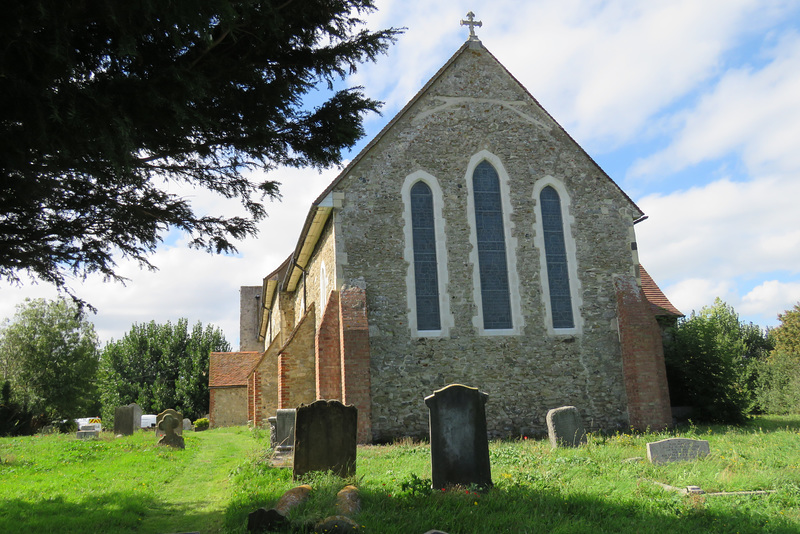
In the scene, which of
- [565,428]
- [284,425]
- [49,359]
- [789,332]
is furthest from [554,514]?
[49,359]

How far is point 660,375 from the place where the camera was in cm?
1382

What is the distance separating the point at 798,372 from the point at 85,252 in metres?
26.6

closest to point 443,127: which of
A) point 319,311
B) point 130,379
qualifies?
point 319,311

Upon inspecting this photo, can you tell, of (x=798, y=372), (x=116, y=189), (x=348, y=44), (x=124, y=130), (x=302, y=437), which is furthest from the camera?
(x=798, y=372)

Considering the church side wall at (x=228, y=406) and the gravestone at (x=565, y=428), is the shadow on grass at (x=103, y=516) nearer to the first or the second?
the gravestone at (x=565, y=428)

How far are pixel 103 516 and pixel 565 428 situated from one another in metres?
8.00

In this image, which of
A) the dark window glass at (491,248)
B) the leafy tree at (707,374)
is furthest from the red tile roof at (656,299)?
the dark window glass at (491,248)

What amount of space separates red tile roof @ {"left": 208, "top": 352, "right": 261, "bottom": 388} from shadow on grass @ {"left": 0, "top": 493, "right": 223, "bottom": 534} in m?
21.0

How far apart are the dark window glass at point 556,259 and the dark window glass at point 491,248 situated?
1181 mm

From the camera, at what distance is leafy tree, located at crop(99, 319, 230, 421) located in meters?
36.8

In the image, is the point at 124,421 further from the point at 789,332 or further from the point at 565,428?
the point at 789,332

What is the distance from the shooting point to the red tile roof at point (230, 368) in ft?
94.0

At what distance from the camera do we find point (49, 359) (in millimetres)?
39219

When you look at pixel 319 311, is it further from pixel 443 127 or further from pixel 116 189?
pixel 116 189
